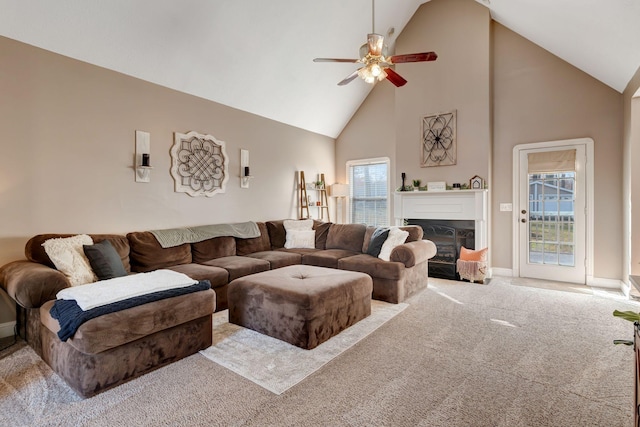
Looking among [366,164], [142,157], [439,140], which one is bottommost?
[142,157]

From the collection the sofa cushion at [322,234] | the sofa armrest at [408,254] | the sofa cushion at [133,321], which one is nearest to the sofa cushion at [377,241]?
the sofa armrest at [408,254]

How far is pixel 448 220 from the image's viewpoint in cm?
542

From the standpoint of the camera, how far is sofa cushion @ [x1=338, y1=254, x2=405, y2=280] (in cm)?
379

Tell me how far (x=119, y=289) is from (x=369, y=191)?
537 cm

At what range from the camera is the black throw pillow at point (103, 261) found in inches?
113

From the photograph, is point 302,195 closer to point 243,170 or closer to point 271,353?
point 243,170

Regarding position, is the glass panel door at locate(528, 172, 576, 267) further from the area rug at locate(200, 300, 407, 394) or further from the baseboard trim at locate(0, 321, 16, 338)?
the baseboard trim at locate(0, 321, 16, 338)

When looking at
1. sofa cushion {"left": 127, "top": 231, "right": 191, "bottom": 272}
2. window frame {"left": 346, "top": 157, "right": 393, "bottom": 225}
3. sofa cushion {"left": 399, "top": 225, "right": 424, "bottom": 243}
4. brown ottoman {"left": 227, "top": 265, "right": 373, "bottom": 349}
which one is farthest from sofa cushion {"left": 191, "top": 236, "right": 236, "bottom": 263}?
window frame {"left": 346, "top": 157, "right": 393, "bottom": 225}

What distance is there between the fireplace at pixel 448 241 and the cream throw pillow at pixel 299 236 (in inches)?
81.6

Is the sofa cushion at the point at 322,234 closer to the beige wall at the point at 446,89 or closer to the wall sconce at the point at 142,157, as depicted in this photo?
Result: the beige wall at the point at 446,89

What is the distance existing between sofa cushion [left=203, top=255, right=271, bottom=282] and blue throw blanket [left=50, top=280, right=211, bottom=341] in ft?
4.46

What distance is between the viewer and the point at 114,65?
11.6 ft

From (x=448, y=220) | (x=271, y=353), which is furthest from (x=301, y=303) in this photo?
(x=448, y=220)

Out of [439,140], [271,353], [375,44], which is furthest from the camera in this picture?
[439,140]
